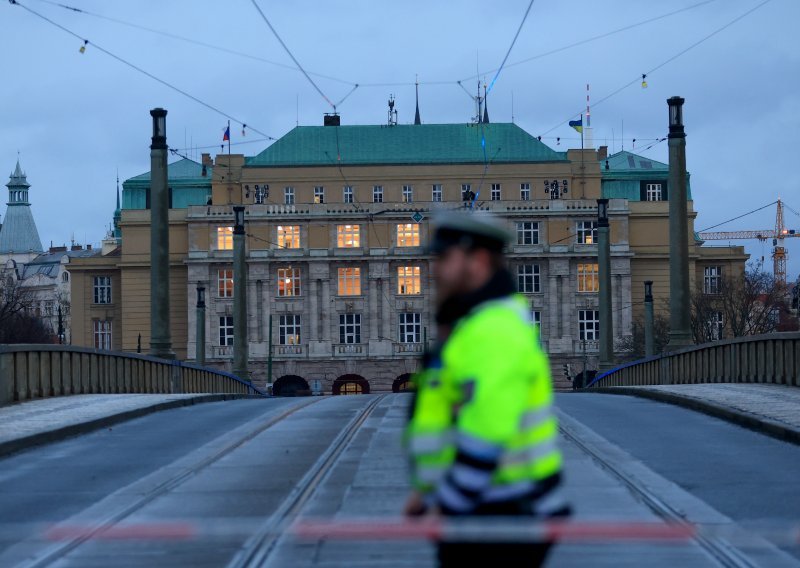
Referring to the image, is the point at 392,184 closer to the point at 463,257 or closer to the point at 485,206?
the point at 485,206

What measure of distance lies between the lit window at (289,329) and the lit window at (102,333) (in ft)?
47.3

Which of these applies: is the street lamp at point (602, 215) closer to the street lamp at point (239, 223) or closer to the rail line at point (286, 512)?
the street lamp at point (239, 223)

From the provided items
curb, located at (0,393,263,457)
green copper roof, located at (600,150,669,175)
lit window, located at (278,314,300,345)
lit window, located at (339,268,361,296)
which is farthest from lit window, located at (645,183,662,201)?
curb, located at (0,393,263,457)

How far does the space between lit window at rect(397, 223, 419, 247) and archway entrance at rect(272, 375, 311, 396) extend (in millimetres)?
11508

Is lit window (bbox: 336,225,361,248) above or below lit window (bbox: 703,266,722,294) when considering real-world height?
above

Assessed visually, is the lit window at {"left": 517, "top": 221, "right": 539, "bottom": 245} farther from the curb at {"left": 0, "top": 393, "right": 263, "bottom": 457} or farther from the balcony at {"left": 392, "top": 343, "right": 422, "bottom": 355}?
the curb at {"left": 0, "top": 393, "right": 263, "bottom": 457}

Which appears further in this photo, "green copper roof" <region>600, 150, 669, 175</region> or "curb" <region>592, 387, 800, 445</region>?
"green copper roof" <region>600, 150, 669, 175</region>

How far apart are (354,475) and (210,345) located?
8636 cm

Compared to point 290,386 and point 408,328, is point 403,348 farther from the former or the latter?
point 290,386

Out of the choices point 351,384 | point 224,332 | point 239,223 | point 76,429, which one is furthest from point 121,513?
point 224,332

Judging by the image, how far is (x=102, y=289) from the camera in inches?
4313

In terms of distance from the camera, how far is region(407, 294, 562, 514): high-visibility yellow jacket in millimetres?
4719

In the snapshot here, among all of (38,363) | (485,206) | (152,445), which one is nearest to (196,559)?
(152,445)

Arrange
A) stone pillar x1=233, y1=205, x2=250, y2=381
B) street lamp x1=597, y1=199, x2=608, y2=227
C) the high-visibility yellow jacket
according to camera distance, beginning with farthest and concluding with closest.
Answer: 1. street lamp x1=597, y1=199, x2=608, y2=227
2. stone pillar x1=233, y1=205, x2=250, y2=381
3. the high-visibility yellow jacket
